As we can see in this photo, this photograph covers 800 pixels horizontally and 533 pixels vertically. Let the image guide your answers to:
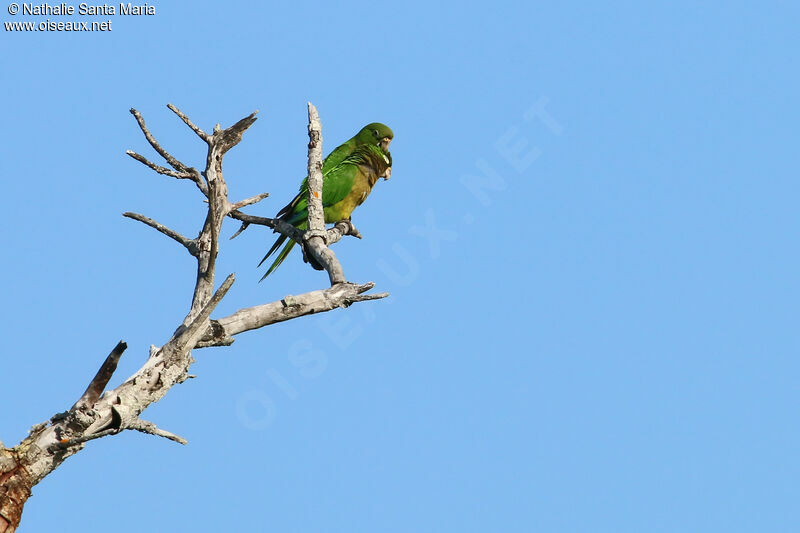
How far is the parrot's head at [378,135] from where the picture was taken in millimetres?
11094

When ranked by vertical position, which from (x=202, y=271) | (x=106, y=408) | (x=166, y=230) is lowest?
(x=106, y=408)

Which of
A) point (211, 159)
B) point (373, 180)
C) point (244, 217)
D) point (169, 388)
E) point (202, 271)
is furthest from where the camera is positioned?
point (373, 180)

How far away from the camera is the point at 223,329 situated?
6699 millimetres

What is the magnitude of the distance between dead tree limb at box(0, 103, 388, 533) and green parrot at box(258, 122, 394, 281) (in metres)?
2.02

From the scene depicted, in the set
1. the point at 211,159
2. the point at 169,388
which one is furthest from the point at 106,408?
the point at 211,159

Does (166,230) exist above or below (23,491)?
above

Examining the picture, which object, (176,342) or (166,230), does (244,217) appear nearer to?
(166,230)

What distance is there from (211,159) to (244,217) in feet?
2.97

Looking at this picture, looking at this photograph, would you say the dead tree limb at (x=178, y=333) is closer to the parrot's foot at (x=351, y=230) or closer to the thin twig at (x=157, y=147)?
the thin twig at (x=157, y=147)

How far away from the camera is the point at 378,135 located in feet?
36.4

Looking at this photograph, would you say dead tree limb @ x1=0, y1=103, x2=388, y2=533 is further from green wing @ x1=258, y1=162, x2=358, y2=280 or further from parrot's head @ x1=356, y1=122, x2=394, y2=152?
parrot's head @ x1=356, y1=122, x2=394, y2=152

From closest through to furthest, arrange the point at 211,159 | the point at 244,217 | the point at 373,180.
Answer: the point at 211,159
the point at 244,217
the point at 373,180

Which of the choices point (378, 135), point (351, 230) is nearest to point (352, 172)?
point (378, 135)

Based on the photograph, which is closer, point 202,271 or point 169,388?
point 169,388
